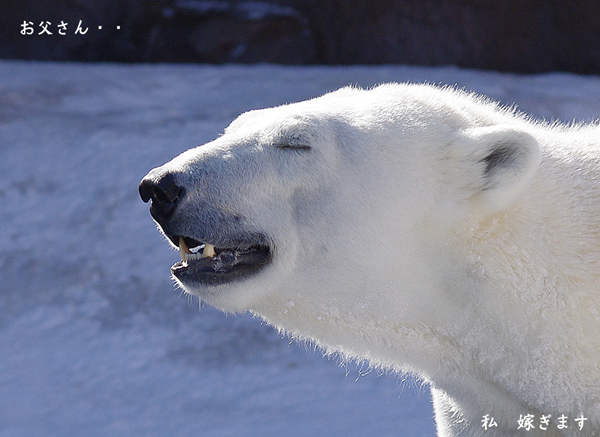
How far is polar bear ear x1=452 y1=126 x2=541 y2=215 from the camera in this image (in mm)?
1695

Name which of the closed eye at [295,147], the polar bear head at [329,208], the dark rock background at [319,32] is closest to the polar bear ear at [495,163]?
the polar bear head at [329,208]

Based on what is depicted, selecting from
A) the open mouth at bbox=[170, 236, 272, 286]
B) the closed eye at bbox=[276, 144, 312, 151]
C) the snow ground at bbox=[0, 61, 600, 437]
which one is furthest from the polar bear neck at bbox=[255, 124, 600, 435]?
the snow ground at bbox=[0, 61, 600, 437]

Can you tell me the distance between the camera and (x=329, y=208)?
1815mm

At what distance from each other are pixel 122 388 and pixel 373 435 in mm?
1314

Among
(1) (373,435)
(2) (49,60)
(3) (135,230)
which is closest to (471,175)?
(1) (373,435)

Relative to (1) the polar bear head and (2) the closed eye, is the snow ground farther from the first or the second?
(2) the closed eye

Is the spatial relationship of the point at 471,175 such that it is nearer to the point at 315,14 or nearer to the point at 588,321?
the point at 588,321

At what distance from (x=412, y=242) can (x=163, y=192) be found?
0.64 meters

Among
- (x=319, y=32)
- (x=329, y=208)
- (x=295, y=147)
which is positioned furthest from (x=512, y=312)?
(x=319, y=32)

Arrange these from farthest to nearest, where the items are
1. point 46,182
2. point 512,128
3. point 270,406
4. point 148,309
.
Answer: point 46,182 → point 148,309 → point 270,406 → point 512,128

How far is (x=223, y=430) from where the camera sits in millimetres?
3211

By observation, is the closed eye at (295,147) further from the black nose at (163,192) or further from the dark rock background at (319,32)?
the dark rock background at (319,32)

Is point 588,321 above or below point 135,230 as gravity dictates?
above

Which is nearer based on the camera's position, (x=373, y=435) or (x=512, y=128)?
(x=512, y=128)
